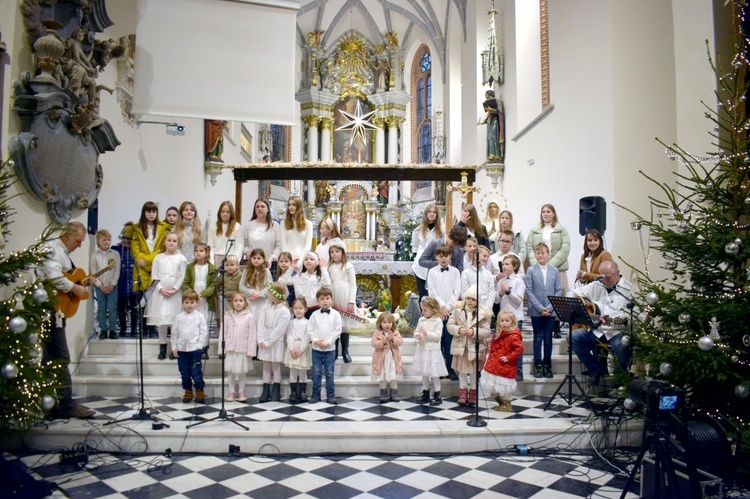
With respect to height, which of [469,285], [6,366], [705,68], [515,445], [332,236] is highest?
[705,68]

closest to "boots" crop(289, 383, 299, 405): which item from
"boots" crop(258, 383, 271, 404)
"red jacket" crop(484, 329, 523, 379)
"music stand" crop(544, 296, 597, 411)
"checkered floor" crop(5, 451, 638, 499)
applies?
"boots" crop(258, 383, 271, 404)

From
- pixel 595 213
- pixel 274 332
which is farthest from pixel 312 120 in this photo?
pixel 274 332

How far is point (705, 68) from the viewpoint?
19.7 ft

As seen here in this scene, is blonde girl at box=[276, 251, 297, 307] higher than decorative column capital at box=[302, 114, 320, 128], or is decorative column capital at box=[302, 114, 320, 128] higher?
decorative column capital at box=[302, 114, 320, 128]

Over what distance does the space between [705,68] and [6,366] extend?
22.1ft

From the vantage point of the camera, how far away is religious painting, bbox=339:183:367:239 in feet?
73.3

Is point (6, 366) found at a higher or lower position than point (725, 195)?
lower

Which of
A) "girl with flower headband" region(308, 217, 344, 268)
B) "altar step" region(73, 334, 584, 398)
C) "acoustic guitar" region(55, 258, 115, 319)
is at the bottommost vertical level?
"altar step" region(73, 334, 584, 398)

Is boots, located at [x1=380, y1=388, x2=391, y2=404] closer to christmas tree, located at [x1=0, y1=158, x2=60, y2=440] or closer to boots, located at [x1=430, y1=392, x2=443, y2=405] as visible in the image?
boots, located at [x1=430, y1=392, x2=443, y2=405]

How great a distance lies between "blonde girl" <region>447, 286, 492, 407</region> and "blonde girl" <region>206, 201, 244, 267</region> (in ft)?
10.3

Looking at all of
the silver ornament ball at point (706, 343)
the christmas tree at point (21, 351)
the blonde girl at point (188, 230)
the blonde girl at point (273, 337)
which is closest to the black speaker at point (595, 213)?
the silver ornament ball at point (706, 343)

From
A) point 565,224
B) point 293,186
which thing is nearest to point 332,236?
point 565,224

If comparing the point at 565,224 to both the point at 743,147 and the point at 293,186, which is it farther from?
the point at 293,186

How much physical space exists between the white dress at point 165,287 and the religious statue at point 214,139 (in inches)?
277
